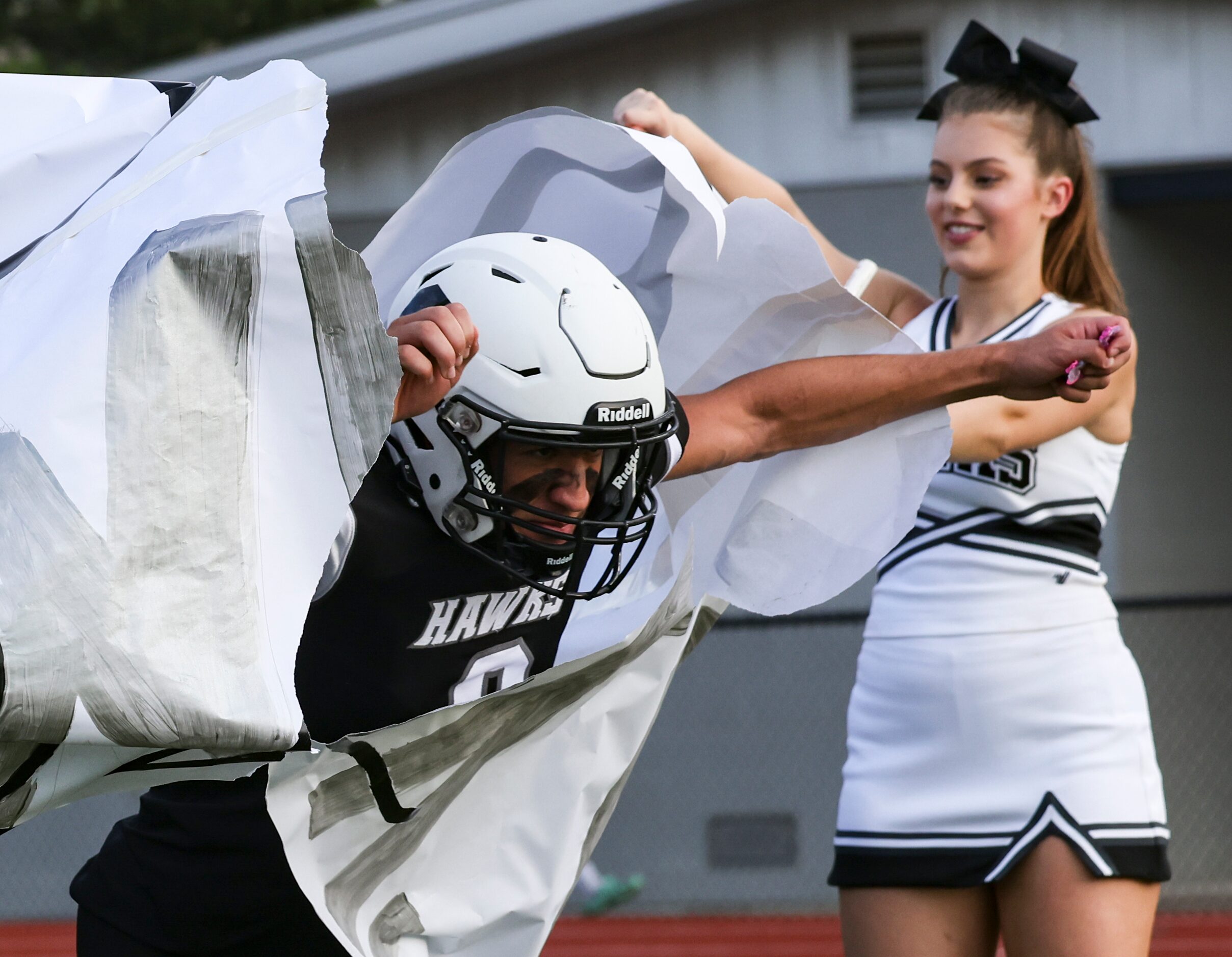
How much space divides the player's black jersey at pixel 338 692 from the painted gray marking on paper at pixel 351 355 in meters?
0.42

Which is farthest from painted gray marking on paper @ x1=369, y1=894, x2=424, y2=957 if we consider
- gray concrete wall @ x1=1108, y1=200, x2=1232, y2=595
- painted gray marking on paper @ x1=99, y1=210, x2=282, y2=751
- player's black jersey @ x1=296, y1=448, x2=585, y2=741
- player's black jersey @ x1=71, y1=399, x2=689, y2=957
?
gray concrete wall @ x1=1108, y1=200, x2=1232, y2=595

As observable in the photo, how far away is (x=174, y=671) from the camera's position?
5.80ft

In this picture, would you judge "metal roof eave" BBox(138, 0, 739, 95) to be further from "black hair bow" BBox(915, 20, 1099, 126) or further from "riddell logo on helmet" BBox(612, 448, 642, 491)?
"riddell logo on helmet" BBox(612, 448, 642, 491)

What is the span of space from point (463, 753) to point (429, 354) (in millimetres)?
843

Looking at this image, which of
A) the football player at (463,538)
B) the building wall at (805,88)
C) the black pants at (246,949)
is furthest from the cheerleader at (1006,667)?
the building wall at (805,88)

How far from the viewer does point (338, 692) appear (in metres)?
2.49

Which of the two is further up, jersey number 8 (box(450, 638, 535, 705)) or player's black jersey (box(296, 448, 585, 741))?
player's black jersey (box(296, 448, 585, 741))

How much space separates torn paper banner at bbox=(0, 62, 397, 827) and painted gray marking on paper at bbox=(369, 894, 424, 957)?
2.07ft

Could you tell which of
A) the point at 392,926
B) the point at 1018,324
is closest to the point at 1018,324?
the point at 1018,324

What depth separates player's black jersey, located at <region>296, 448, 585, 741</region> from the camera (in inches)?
97.3

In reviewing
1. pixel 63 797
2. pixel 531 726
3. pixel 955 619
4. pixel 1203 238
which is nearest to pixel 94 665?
pixel 63 797

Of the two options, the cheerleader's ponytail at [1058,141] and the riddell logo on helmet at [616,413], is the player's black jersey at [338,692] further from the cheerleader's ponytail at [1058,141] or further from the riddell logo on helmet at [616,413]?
the cheerleader's ponytail at [1058,141]

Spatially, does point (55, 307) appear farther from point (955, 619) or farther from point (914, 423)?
point (955, 619)

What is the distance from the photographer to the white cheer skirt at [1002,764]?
321 centimetres
